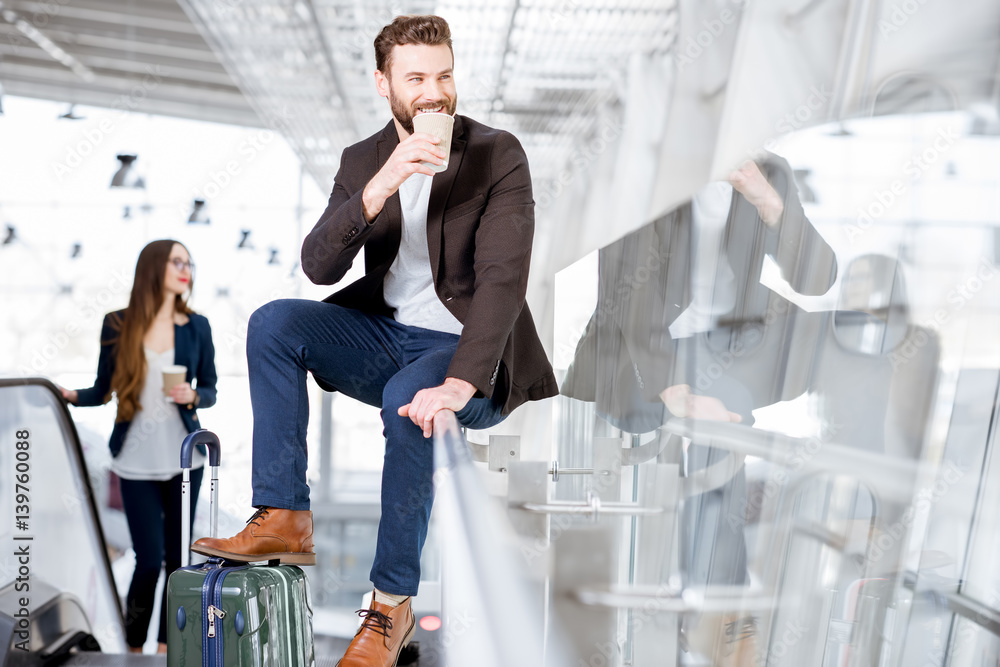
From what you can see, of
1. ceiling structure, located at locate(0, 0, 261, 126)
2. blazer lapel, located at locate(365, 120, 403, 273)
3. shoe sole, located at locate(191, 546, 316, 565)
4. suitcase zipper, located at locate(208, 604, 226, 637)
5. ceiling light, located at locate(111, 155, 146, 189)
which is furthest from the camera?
ceiling structure, located at locate(0, 0, 261, 126)

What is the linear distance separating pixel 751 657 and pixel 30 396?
2.73m

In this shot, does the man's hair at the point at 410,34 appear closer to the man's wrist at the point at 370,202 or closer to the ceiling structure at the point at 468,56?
the man's wrist at the point at 370,202

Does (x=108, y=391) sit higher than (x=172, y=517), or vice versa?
(x=108, y=391)

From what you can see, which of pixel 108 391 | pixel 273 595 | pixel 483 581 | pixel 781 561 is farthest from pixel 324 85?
pixel 483 581

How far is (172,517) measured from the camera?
3260 mm

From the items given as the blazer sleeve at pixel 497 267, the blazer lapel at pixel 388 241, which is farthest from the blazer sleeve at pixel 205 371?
the blazer sleeve at pixel 497 267

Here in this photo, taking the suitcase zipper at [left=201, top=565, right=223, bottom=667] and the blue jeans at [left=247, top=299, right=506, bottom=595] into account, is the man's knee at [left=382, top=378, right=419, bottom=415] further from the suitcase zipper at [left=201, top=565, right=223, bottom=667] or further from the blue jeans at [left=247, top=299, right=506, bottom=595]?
the suitcase zipper at [left=201, top=565, right=223, bottom=667]

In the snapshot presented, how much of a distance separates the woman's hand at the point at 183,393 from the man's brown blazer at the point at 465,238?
5.47 feet

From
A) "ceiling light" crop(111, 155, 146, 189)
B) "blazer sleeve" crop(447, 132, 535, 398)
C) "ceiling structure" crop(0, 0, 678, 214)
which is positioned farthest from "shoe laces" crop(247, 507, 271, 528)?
"ceiling light" crop(111, 155, 146, 189)

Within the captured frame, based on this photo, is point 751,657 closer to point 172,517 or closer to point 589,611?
point 589,611

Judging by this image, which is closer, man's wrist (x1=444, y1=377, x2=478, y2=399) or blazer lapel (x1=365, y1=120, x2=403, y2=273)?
man's wrist (x1=444, y1=377, x2=478, y2=399)

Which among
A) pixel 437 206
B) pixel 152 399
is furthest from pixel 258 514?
pixel 152 399

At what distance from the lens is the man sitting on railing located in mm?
1449

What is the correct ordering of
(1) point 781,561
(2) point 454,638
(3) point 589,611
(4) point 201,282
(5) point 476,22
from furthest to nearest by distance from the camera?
(4) point 201,282
(5) point 476,22
(3) point 589,611
(1) point 781,561
(2) point 454,638
